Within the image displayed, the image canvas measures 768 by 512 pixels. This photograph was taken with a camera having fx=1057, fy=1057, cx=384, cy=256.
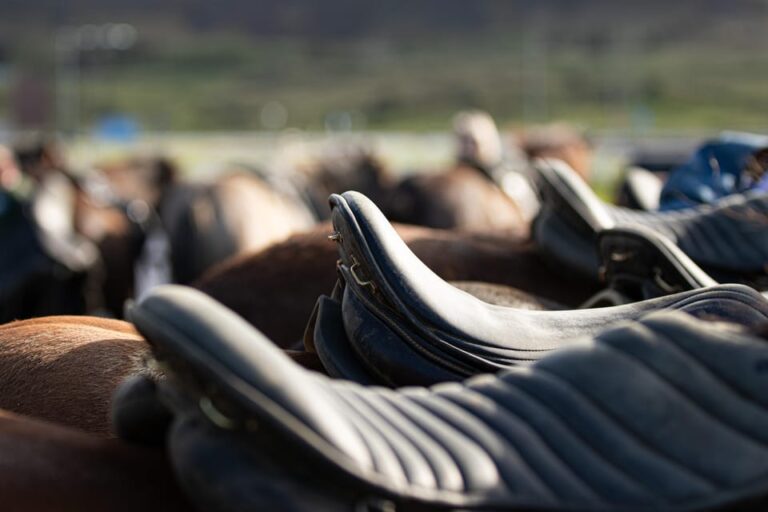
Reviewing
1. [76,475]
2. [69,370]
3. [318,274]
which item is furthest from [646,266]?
[76,475]

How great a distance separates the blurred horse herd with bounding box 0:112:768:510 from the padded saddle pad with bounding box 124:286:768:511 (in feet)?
0.72

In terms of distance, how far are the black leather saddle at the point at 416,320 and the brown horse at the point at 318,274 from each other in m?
1.37

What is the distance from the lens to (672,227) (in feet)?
9.57

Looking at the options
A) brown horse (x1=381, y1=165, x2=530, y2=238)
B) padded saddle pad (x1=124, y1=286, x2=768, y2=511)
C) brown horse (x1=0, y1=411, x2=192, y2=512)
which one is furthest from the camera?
brown horse (x1=381, y1=165, x2=530, y2=238)

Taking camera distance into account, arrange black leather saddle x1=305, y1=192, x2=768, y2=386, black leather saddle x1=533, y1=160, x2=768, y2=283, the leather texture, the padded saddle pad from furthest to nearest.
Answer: black leather saddle x1=533, y1=160, x2=768, y2=283 < the leather texture < black leather saddle x1=305, y1=192, x2=768, y2=386 < the padded saddle pad

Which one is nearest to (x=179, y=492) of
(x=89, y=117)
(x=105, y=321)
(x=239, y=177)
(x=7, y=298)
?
(x=105, y=321)

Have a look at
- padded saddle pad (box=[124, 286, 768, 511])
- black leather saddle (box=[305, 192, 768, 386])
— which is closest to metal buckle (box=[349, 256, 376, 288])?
black leather saddle (box=[305, 192, 768, 386])

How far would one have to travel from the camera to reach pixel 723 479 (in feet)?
3.70

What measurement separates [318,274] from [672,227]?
1092 mm

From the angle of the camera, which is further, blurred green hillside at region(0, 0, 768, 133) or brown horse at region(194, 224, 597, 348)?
blurred green hillside at region(0, 0, 768, 133)

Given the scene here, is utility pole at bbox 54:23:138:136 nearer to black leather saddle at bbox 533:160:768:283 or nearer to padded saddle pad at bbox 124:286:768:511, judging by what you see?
black leather saddle at bbox 533:160:768:283

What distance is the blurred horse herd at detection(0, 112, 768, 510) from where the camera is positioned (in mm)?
1774

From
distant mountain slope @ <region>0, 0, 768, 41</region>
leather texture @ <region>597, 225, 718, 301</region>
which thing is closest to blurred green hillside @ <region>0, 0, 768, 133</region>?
distant mountain slope @ <region>0, 0, 768, 41</region>

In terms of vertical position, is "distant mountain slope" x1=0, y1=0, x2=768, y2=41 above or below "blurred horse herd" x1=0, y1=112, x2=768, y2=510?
above
